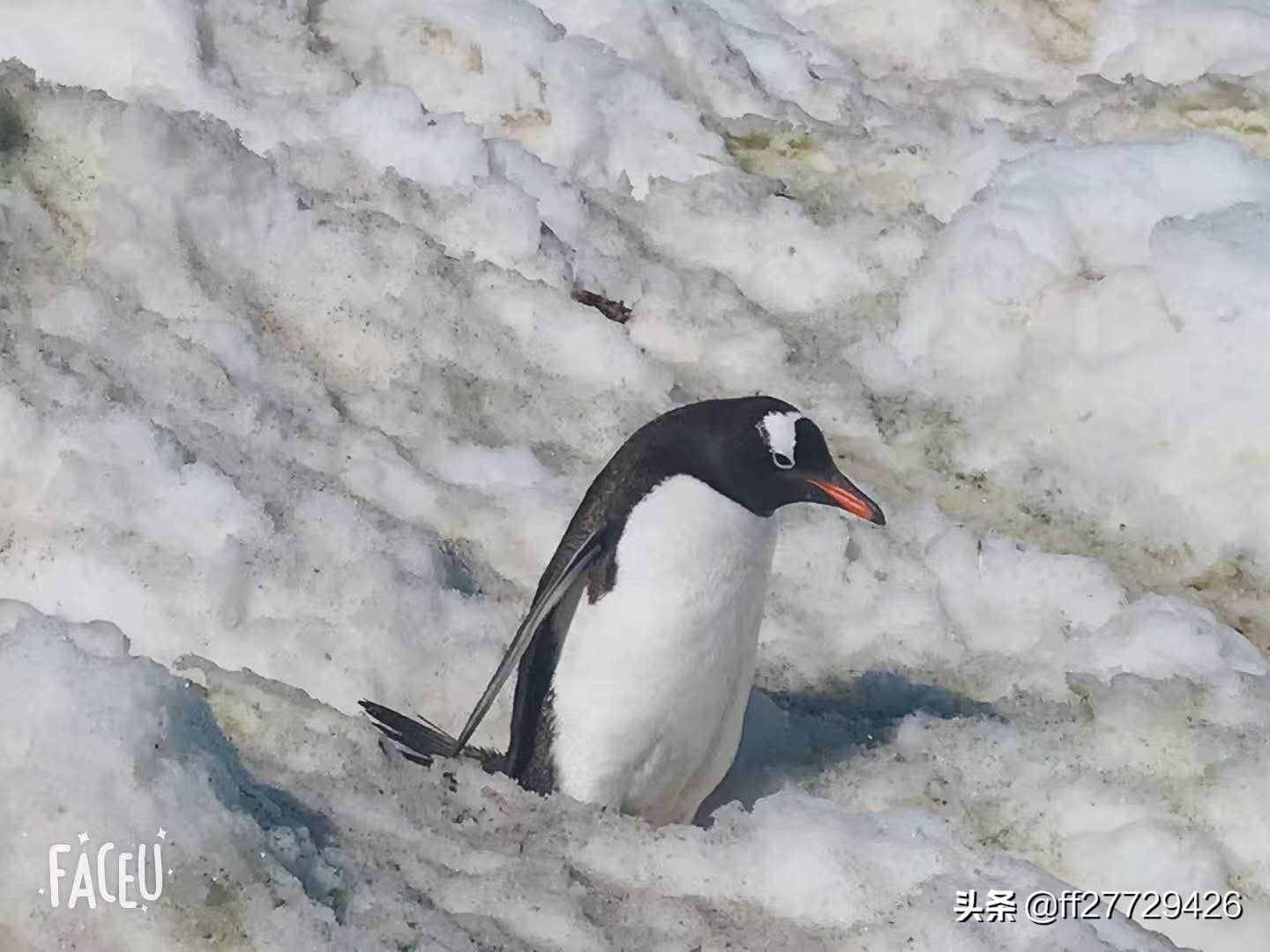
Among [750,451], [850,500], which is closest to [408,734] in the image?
[750,451]

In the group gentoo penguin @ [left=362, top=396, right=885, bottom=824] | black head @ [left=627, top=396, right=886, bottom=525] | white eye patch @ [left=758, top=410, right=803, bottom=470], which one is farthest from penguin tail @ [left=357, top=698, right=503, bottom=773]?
white eye patch @ [left=758, top=410, right=803, bottom=470]

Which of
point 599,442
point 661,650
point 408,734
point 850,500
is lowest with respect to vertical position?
point 408,734

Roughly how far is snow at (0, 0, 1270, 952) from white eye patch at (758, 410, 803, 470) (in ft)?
1.72

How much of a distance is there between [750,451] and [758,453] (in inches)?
0.5

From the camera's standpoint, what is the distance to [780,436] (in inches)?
108

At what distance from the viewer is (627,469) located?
2.79 metres

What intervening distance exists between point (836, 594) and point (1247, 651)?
73cm

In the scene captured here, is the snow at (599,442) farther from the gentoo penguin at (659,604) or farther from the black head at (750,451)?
the black head at (750,451)

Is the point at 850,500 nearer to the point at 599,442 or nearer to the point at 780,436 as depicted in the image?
the point at 780,436

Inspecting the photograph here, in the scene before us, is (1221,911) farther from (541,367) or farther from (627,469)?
(541,367)

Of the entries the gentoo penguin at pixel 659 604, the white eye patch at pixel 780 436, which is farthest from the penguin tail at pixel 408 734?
the white eye patch at pixel 780 436

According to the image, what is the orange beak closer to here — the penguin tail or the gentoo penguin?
the gentoo penguin

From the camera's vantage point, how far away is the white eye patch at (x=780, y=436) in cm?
274

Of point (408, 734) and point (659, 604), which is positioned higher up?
point (659, 604)
